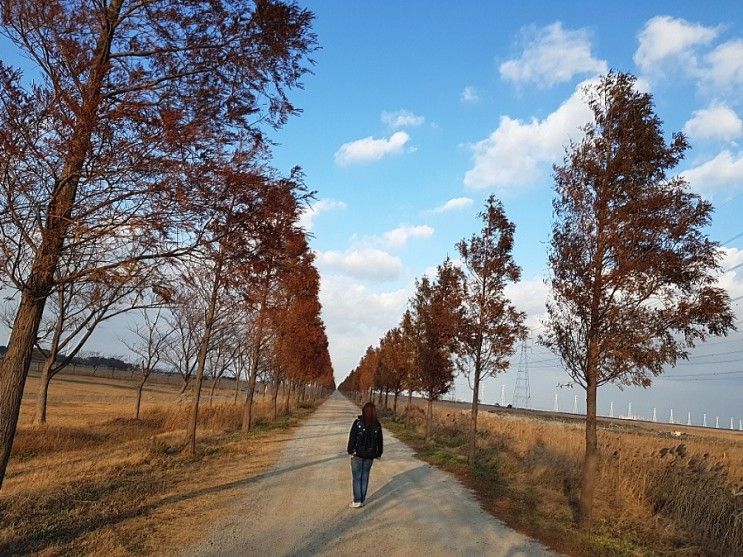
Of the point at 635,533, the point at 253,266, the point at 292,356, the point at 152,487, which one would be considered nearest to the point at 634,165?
the point at 635,533

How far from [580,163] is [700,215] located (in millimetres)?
2211

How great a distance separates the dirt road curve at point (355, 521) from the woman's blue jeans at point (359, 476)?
23 centimetres

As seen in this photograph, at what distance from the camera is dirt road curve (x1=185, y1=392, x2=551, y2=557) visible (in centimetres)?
664

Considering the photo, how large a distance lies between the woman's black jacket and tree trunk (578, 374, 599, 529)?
3.54m

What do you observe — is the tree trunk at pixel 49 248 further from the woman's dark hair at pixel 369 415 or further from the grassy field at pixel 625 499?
the grassy field at pixel 625 499

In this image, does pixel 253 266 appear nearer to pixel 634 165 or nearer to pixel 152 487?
pixel 152 487

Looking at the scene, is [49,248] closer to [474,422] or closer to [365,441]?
[365,441]

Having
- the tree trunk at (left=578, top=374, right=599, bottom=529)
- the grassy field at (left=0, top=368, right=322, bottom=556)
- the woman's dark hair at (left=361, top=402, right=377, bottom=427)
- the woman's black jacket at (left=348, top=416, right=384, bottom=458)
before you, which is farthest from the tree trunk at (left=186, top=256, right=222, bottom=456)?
the tree trunk at (left=578, top=374, right=599, bottom=529)

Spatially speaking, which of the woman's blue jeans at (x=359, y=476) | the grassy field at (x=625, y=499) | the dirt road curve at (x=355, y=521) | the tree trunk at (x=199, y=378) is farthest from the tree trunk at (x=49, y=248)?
the tree trunk at (x=199, y=378)

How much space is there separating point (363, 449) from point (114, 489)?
4.52m

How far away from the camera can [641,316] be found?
29.5 ft

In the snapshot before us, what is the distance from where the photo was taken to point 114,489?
9516 millimetres

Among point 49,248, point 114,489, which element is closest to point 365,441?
point 114,489

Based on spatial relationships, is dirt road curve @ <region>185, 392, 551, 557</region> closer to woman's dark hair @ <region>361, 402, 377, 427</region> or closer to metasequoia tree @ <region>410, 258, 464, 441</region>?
woman's dark hair @ <region>361, 402, 377, 427</region>
